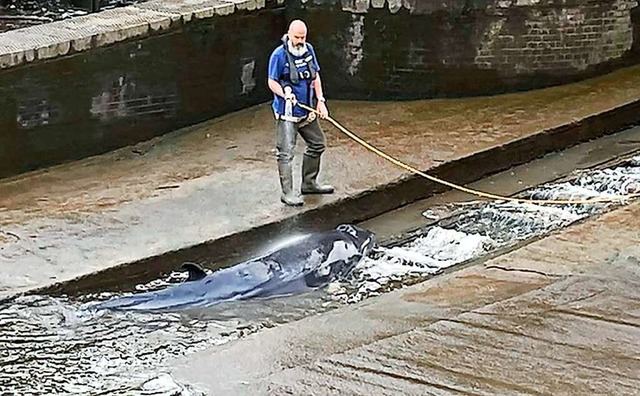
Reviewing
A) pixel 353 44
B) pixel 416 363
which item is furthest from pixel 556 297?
pixel 353 44

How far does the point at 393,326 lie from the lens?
6.88 meters

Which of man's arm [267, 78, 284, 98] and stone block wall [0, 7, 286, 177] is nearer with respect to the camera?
man's arm [267, 78, 284, 98]

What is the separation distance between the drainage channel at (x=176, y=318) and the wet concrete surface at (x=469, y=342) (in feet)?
1.81

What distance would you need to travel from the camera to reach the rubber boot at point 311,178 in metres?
10.7

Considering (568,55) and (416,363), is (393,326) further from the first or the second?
(568,55)

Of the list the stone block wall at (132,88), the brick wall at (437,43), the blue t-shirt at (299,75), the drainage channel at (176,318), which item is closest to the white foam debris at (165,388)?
the drainage channel at (176,318)

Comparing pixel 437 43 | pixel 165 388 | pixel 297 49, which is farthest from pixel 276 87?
pixel 165 388

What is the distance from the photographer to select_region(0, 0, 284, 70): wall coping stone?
448 inches

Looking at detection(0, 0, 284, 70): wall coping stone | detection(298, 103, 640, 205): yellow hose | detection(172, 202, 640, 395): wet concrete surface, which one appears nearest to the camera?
detection(172, 202, 640, 395): wet concrete surface

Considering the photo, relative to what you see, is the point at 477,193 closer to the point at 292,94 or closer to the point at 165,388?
the point at 292,94

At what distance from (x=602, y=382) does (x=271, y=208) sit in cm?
504

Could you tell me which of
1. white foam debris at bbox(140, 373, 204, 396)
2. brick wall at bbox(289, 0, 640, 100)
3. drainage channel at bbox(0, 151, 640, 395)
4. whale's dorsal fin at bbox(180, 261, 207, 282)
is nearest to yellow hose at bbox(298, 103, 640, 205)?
drainage channel at bbox(0, 151, 640, 395)

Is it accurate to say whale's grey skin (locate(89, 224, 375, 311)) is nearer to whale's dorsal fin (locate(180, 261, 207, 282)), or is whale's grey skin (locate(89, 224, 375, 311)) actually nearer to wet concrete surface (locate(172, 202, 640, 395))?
whale's dorsal fin (locate(180, 261, 207, 282))

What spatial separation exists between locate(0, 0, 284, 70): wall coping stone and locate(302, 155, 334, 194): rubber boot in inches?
101
